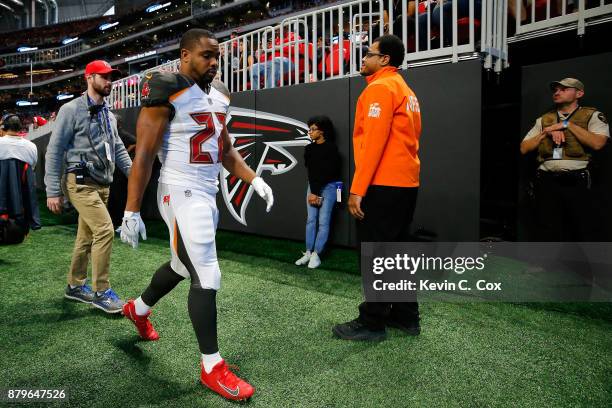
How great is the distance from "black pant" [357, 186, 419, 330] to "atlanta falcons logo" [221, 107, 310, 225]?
309cm

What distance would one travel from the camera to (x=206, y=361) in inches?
84.7

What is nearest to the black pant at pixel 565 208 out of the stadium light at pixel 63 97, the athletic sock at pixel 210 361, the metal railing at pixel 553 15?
the metal railing at pixel 553 15

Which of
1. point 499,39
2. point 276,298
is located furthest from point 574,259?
point 276,298

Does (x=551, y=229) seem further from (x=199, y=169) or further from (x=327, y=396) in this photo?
(x=199, y=169)

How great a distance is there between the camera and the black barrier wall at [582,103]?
411cm

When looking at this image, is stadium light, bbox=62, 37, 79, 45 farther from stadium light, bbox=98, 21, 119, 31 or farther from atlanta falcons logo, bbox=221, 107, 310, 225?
atlanta falcons logo, bbox=221, 107, 310, 225

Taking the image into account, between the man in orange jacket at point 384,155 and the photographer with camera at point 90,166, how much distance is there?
2.11 metres

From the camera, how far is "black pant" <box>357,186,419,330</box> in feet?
8.68

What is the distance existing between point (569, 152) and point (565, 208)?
1.98 feet

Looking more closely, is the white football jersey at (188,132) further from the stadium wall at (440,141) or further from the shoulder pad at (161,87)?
the stadium wall at (440,141)

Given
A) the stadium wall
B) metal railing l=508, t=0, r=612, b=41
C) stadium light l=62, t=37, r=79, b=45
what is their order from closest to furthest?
metal railing l=508, t=0, r=612, b=41
the stadium wall
stadium light l=62, t=37, r=79, b=45

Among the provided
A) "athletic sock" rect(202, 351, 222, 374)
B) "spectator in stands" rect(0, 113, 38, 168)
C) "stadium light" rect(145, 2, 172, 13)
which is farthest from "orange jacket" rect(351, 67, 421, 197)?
"stadium light" rect(145, 2, 172, 13)

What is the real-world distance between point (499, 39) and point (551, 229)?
2.14 meters

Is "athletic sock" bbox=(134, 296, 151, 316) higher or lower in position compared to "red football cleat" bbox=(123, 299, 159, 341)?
higher
